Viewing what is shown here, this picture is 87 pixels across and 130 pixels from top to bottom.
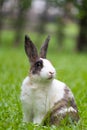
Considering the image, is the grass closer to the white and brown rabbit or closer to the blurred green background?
the blurred green background

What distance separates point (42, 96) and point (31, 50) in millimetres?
494

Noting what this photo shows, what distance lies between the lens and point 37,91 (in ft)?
16.6

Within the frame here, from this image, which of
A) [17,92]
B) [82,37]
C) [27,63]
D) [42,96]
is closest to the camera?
[42,96]

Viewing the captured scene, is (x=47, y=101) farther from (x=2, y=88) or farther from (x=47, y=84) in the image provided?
(x=2, y=88)

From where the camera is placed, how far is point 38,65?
200 inches

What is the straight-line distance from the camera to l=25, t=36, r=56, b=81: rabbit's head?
16.3 ft

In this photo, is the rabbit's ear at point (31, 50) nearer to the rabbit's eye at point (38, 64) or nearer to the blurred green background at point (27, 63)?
the rabbit's eye at point (38, 64)

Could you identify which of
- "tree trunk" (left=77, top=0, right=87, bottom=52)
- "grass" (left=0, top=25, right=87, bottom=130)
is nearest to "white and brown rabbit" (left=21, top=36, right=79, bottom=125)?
"grass" (left=0, top=25, right=87, bottom=130)

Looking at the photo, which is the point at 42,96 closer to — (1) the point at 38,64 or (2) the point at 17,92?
(1) the point at 38,64

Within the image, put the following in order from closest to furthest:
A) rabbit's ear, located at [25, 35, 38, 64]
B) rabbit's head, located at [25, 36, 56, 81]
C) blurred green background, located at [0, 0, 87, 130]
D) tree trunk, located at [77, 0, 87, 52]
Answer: rabbit's head, located at [25, 36, 56, 81] → rabbit's ear, located at [25, 35, 38, 64] → blurred green background, located at [0, 0, 87, 130] → tree trunk, located at [77, 0, 87, 52]

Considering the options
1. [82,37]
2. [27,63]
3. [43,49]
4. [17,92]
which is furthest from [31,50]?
[82,37]

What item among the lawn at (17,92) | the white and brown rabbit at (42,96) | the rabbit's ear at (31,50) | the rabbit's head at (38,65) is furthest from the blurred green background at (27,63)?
the rabbit's ear at (31,50)

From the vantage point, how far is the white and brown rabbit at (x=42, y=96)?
5.05 metres

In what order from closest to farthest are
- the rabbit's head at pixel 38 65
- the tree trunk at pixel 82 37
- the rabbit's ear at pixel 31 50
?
the rabbit's head at pixel 38 65, the rabbit's ear at pixel 31 50, the tree trunk at pixel 82 37
